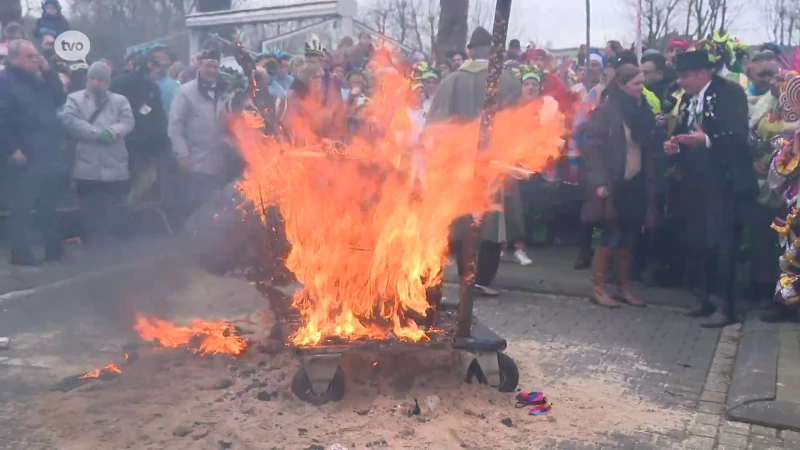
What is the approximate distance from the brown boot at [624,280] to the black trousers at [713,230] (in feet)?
1.97

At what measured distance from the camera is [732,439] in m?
4.65

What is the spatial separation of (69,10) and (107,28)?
386 cm

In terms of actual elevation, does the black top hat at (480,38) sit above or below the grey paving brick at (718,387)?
above

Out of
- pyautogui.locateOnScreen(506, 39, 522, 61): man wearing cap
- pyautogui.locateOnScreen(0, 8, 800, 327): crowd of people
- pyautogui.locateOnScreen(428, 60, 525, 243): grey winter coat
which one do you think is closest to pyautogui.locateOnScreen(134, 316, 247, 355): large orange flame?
pyautogui.locateOnScreen(0, 8, 800, 327): crowd of people

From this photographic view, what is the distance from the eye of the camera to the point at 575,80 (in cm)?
1189

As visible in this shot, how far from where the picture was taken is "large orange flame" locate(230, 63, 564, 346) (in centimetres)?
523

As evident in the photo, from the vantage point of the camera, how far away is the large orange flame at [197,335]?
5.64m

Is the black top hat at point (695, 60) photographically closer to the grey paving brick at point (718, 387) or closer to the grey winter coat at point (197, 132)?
the grey paving brick at point (718, 387)

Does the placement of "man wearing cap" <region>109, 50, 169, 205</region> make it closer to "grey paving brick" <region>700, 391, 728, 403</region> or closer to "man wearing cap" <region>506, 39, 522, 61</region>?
"man wearing cap" <region>506, 39, 522, 61</region>

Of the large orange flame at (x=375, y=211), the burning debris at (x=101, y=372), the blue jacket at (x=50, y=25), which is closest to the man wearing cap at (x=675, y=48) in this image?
the large orange flame at (x=375, y=211)

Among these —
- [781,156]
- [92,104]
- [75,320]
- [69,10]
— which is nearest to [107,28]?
[69,10]

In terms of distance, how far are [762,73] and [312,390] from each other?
6497 millimetres

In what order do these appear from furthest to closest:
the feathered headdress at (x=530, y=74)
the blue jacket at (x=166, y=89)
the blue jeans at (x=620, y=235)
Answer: the blue jacket at (x=166, y=89) → the feathered headdress at (x=530, y=74) → the blue jeans at (x=620, y=235)

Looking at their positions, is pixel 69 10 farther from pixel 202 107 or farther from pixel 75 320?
pixel 75 320
